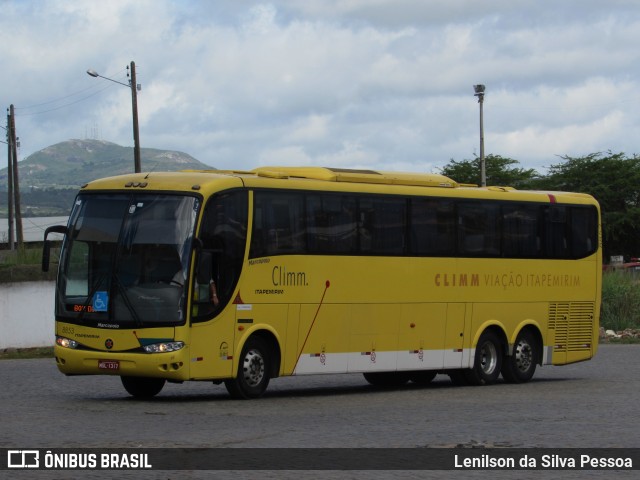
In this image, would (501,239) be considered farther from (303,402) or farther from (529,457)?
(529,457)

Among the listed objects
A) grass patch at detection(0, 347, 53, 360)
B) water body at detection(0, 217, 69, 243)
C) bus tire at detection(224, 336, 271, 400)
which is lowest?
water body at detection(0, 217, 69, 243)

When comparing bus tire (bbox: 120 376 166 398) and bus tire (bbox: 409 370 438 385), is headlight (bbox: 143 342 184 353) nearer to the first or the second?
bus tire (bbox: 120 376 166 398)

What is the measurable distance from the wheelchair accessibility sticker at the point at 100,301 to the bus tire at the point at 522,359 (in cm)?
877

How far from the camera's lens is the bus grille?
86.6ft

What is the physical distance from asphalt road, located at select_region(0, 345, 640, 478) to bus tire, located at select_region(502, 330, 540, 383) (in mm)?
348

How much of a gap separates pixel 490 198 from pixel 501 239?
77 cm

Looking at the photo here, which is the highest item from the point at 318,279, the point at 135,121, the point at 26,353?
the point at 135,121

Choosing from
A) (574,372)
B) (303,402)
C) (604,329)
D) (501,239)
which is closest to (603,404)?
(303,402)

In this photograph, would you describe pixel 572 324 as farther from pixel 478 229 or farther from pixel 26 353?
pixel 26 353

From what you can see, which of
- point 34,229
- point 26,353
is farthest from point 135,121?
point 34,229

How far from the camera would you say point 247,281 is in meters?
20.3

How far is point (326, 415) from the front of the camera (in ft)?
58.7

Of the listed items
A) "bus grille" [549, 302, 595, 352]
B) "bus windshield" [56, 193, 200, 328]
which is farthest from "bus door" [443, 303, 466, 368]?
"bus windshield" [56, 193, 200, 328]

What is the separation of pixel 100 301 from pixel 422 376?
26.2ft
